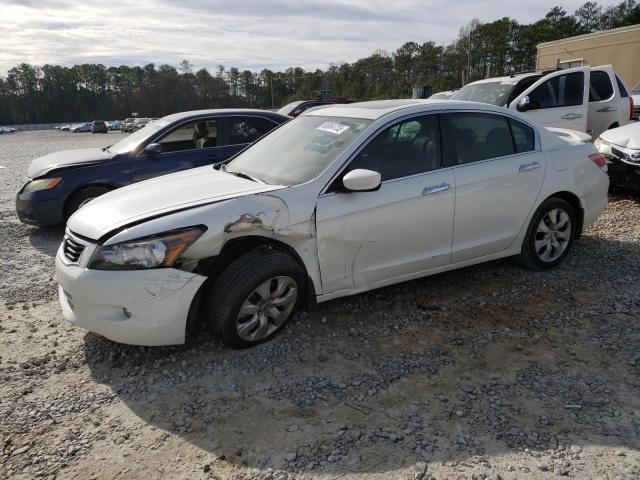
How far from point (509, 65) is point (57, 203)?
70.2 m

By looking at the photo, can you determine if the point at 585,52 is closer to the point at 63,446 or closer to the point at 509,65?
the point at 63,446

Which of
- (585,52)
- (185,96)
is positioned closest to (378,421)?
(585,52)

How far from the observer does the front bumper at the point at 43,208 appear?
6320 mm

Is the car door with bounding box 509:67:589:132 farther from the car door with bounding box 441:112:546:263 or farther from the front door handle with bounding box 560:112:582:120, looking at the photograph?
the car door with bounding box 441:112:546:263

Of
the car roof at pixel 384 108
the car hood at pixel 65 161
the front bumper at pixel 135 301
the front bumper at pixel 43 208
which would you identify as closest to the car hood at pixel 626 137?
the car roof at pixel 384 108

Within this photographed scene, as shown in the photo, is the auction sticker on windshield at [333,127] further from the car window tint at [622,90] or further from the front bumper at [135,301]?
the car window tint at [622,90]

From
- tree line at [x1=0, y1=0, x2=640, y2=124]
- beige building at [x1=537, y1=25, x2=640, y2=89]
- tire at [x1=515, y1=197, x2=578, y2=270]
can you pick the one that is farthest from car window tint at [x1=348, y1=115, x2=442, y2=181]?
tree line at [x1=0, y1=0, x2=640, y2=124]

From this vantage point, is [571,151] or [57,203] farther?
[57,203]

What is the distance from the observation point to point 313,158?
386cm

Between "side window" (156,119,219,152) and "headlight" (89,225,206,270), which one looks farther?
"side window" (156,119,219,152)

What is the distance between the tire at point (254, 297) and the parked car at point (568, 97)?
6492 millimetres

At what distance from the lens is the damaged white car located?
10.4ft

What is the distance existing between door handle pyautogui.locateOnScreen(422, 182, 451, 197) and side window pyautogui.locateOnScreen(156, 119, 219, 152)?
400cm

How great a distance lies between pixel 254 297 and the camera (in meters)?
3.43
